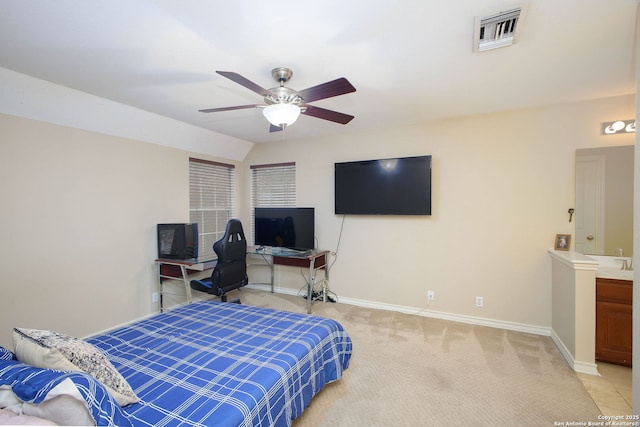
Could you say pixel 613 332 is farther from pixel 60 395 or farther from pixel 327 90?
pixel 60 395

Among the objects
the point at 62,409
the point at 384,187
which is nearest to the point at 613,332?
the point at 384,187

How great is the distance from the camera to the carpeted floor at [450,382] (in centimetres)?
184

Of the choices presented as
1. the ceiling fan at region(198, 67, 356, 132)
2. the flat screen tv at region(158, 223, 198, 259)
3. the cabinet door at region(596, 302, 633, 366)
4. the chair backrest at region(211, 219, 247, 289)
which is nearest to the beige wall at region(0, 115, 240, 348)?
the flat screen tv at region(158, 223, 198, 259)

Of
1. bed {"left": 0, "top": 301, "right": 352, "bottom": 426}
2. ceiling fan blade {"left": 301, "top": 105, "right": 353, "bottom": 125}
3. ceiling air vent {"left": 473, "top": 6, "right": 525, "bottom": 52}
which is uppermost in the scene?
ceiling air vent {"left": 473, "top": 6, "right": 525, "bottom": 52}

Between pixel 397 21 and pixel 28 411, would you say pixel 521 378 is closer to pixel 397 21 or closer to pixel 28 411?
pixel 397 21

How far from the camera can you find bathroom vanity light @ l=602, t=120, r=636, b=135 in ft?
8.70

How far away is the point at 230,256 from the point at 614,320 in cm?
369

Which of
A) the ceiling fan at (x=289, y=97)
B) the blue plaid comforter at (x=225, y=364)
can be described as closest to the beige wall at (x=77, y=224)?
the blue plaid comforter at (x=225, y=364)

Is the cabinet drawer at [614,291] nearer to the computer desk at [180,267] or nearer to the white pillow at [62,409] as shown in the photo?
the white pillow at [62,409]

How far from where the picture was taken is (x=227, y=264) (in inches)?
130

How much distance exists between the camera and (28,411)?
Result: 949 mm

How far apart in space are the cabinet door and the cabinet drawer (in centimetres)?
4

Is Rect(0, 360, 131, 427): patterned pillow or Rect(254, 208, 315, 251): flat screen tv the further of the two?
Rect(254, 208, 315, 251): flat screen tv

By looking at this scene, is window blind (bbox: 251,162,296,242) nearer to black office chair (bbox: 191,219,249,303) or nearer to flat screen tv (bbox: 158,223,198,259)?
black office chair (bbox: 191,219,249,303)
